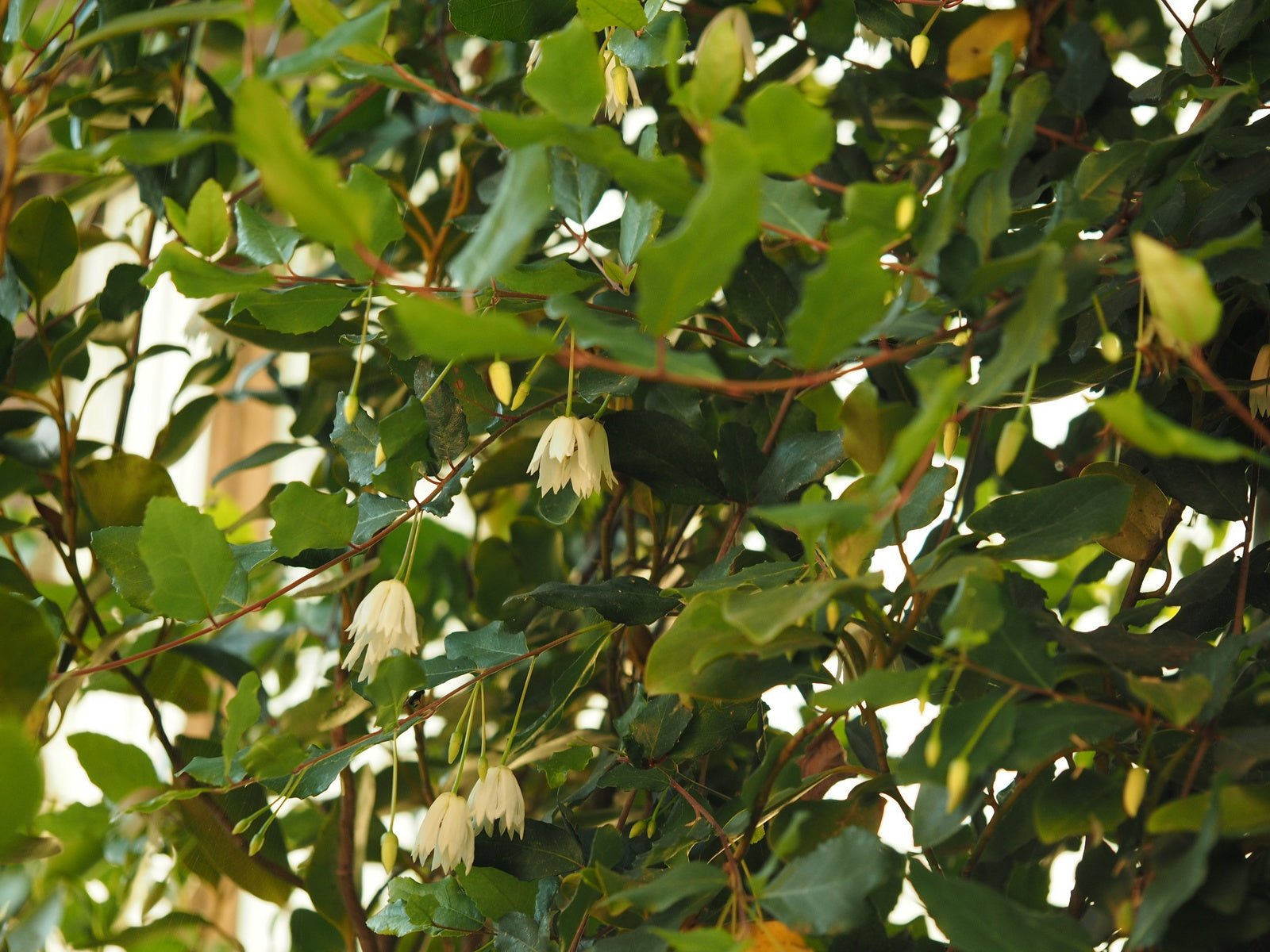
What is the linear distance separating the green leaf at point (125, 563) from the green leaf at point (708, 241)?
33 cm

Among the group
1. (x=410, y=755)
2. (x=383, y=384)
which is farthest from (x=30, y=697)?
(x=410, y=755)

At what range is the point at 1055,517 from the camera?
0.37m

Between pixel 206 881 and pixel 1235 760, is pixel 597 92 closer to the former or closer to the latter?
pixel 1235 760

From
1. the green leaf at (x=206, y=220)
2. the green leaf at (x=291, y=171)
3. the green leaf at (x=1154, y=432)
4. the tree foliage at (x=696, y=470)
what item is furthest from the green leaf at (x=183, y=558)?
the green leaf at (x=1154, y=432)

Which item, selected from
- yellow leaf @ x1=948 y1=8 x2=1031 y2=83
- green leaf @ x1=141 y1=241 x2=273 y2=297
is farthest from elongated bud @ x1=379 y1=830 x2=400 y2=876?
yellow leaf @ x1=948 y1=8 x2=1031 y2=83

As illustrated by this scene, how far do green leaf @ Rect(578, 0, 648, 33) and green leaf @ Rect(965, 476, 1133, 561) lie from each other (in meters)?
0.23

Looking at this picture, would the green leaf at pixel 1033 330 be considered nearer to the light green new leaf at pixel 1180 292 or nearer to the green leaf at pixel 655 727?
the light green new leaf at pixel 1180 292

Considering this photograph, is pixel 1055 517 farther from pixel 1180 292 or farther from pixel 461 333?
pixel 461 333

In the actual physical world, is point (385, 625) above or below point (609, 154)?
below

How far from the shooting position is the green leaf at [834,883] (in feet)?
1.04

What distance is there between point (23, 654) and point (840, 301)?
50 centimetres

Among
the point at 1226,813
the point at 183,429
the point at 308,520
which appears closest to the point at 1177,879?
the point at 1226,813

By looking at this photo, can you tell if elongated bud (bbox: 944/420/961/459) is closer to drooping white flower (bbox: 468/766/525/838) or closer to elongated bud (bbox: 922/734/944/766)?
elongated bud (bbox: 922/734/944/766)

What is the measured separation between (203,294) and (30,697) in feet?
1.00
